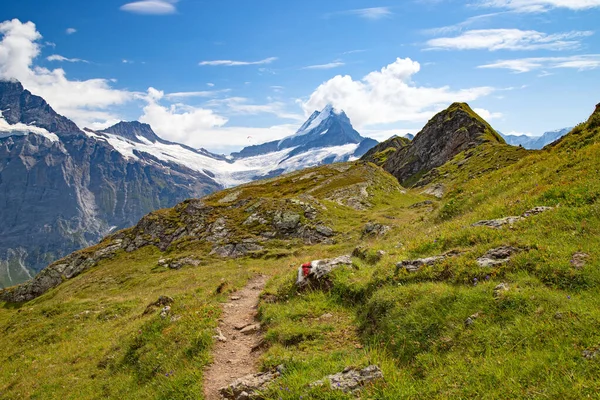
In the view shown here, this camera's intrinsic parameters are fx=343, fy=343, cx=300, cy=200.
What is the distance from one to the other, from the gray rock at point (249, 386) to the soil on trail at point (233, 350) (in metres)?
0.48

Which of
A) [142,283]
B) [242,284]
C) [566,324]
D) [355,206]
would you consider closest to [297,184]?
[355,206]

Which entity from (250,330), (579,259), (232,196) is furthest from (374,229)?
(232,196)

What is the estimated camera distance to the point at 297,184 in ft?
297

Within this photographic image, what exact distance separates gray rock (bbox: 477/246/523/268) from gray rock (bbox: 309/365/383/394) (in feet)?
19.0

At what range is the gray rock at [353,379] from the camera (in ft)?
29.6

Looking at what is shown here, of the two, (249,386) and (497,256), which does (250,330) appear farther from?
(497,256)

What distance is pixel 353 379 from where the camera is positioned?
30.5 ft

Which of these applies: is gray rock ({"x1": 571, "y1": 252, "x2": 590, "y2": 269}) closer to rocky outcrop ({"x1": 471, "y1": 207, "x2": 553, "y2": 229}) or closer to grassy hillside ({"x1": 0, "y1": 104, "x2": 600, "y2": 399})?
grassy hillside ({"x1": 0, "y1": 104, "x2": 600, "y2": 399})

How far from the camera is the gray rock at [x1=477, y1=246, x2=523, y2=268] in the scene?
39.6 feet

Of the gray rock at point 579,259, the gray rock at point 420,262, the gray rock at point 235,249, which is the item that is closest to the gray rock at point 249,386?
the gray rock at point 420,262

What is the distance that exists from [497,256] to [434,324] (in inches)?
161

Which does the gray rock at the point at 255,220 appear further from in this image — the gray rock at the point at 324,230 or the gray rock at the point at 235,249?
the gray rock at the point at 324,230

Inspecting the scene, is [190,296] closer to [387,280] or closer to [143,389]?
[143,389]

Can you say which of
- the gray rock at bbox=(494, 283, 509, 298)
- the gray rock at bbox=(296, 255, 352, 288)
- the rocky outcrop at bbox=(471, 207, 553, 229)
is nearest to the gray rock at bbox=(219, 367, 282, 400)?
the gray rock at bbox=(296, 255, 352, 288)
